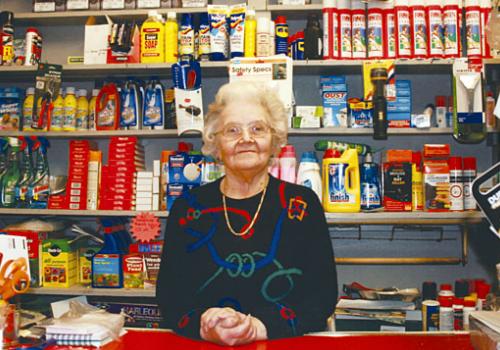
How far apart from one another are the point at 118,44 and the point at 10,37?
2.37ft

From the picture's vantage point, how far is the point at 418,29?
111 inches

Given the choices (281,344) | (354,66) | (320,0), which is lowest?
(281,344)

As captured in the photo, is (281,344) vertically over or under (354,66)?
under

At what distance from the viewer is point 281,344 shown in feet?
4.21

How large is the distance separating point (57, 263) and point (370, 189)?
177 cm

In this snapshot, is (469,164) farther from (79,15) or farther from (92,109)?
(79,15)

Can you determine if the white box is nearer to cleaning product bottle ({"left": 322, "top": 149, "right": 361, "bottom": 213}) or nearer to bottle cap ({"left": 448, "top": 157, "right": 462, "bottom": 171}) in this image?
cleaning product bottle ({"left": 322, "top": 149, "right": 361, "bottom": 213})

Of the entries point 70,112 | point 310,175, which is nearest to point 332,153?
point 310,175

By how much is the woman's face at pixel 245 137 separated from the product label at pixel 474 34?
5.22 feet

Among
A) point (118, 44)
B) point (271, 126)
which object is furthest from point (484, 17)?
point (118, 44)

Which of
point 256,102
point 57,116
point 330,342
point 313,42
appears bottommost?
point 330,342

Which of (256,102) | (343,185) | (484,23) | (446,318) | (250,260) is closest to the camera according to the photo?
(250,260)

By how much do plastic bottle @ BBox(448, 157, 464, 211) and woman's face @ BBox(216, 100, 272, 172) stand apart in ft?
4.49

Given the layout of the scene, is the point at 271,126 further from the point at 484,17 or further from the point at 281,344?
the point at 484,17
